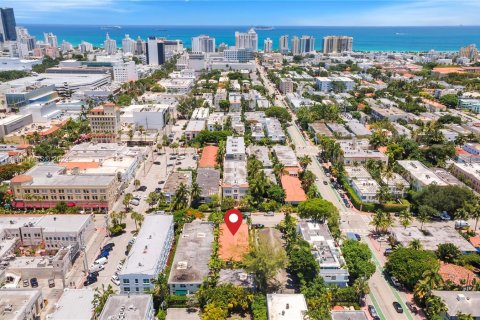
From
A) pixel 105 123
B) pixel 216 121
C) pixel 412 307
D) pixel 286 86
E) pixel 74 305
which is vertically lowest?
pixel 412 307

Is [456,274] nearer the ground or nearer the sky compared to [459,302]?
nearer the ground

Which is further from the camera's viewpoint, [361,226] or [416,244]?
[361,226]

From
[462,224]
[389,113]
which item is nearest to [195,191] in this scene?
[462,224]

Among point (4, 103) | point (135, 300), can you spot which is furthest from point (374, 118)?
point (4, 103)

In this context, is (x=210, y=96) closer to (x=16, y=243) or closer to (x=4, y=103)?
(x=4, y=103)

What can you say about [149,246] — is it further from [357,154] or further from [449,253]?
[357,154]

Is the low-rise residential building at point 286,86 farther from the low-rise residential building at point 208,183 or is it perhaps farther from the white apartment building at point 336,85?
the low-rise residential building at point 208,183

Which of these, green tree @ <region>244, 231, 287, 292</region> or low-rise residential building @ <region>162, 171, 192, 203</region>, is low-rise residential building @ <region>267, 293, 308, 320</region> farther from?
low-rise residential building @ <region>162, 171, 192, 203</region>
